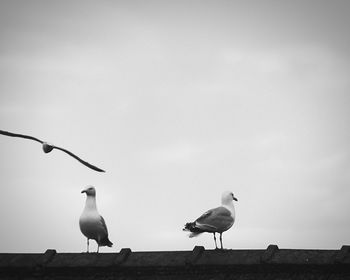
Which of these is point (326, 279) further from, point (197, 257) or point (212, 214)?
point (212, 214)

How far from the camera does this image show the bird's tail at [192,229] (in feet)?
52.5

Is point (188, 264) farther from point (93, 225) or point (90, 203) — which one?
point (90, 203)

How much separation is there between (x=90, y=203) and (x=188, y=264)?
5605 mm

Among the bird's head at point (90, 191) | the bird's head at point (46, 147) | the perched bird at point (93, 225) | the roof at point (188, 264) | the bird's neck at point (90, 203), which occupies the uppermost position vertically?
the bird's head at point (46, 147)

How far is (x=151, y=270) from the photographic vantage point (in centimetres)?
1289

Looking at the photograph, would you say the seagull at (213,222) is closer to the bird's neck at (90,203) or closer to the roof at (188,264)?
the roof at (188,264)

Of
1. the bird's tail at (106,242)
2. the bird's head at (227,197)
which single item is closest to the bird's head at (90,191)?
the bird's tail at (106,242)

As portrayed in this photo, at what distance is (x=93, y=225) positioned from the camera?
16.8 m

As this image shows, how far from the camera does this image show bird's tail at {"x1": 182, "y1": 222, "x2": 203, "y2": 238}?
16.0 m

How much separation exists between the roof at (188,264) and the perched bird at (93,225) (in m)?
2.76

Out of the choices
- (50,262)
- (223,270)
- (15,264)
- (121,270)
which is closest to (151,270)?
(121,270)

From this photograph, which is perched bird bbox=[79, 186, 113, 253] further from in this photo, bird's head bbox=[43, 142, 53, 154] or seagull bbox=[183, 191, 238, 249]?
seagull bbox=[183, 191, 238, 249]

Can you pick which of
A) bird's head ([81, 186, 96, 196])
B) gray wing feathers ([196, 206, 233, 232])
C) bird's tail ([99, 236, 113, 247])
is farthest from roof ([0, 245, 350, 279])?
bird's head ([81, 186, 96, 196])

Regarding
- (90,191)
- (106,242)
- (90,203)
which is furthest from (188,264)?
(90,191)
